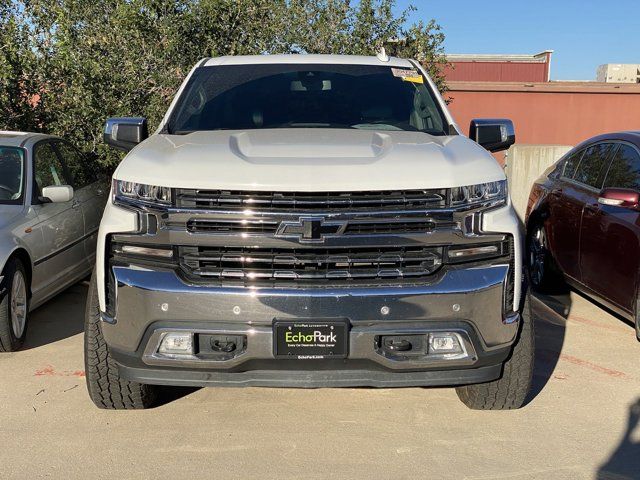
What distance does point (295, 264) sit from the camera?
10.9 ft

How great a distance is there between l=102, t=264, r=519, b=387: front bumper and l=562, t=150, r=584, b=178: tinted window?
3.78m

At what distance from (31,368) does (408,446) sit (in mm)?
2704

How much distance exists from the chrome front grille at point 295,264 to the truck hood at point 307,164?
304mm

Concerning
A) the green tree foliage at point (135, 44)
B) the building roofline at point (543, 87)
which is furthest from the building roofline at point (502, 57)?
the green tree foliage at point (135, 44)

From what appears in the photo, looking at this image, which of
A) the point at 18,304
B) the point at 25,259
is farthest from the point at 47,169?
the point at 18,304

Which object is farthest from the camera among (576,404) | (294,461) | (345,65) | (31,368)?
(345,65)

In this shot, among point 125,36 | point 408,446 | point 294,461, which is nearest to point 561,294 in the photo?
point 408,446

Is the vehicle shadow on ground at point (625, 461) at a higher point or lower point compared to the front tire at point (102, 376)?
lower

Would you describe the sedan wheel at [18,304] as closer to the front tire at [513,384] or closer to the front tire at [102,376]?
the front tire at [102,376]

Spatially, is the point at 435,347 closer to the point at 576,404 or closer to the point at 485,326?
the point at 485,326

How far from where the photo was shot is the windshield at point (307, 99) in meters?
4.59

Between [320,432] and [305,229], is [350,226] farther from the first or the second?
[320,432]

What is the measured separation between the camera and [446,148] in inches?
149

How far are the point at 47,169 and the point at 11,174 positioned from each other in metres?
0.48
